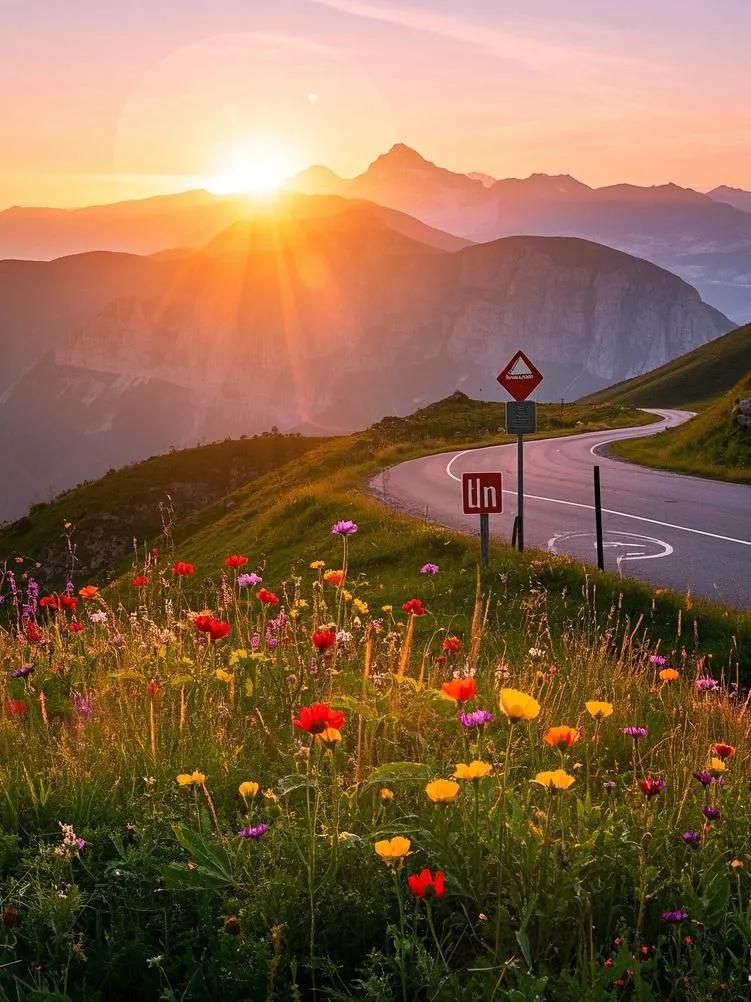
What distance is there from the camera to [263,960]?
2619mm

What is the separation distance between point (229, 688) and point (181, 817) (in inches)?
54.1

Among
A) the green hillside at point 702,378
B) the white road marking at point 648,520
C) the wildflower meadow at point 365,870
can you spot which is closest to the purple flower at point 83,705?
the wildflower meadow at point 365,870

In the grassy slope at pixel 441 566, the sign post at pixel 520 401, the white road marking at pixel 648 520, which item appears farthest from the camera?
the white road marking at pixel 648 520

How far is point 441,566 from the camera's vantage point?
13.4 m

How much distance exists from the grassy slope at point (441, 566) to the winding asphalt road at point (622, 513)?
61 cm

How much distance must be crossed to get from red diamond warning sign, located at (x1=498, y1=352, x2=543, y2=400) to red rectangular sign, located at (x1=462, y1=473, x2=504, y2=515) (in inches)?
115

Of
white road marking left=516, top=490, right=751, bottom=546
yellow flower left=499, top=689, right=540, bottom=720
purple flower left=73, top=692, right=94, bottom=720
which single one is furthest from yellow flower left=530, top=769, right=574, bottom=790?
white road marking left=516, top=490, right=751, bottom=546

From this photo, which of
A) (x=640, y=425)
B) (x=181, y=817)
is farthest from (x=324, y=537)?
(x=640, y=425)

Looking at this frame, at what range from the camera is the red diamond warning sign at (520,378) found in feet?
44.4

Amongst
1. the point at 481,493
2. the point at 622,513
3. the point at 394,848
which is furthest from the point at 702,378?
the point at 394,848

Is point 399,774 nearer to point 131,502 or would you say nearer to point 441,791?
point 441,791

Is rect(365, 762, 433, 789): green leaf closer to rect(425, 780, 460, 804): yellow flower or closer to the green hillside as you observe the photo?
rect(425, 780, 460, 804): yellow flower

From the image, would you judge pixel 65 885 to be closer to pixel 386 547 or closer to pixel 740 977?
pixel 740 977

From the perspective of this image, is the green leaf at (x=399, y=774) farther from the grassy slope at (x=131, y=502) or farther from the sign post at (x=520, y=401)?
the grassy slope at (x=131, y=502)
